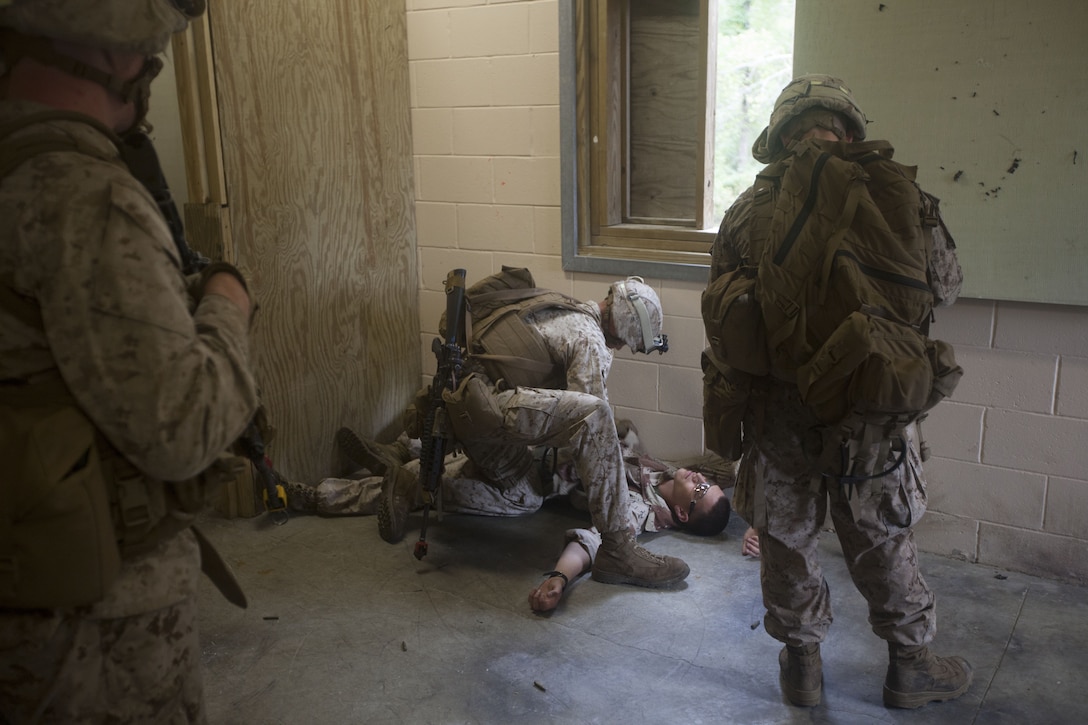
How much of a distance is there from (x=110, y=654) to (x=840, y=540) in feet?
5.86

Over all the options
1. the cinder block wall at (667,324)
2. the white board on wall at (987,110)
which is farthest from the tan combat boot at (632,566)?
the white board on wall at (987,110)

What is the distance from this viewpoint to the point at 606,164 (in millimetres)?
3889

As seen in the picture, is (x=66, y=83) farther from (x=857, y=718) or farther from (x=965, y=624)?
(x=965, y=624)

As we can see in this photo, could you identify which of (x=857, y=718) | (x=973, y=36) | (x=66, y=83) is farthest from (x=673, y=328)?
(x=66, y=83)

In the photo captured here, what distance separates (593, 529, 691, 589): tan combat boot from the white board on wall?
55.4 inches

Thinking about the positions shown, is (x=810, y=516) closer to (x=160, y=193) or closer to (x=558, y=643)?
(x=558, y=643)

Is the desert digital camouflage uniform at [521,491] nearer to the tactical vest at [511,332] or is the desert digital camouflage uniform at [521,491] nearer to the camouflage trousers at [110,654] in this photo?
the tactical vest at [511,332]

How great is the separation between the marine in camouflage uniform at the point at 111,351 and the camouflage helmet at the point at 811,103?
1.51 metres

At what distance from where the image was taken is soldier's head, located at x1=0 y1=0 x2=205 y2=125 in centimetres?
125

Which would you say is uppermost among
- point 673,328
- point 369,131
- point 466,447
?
point 369,131

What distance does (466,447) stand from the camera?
11.3 ft

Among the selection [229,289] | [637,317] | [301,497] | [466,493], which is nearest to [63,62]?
[229,289]

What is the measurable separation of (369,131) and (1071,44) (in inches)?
109

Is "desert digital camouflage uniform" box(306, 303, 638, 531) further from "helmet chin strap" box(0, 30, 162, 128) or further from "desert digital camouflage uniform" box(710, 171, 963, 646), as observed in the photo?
"helmet chin strap" box(0, 30, 162, 128)
